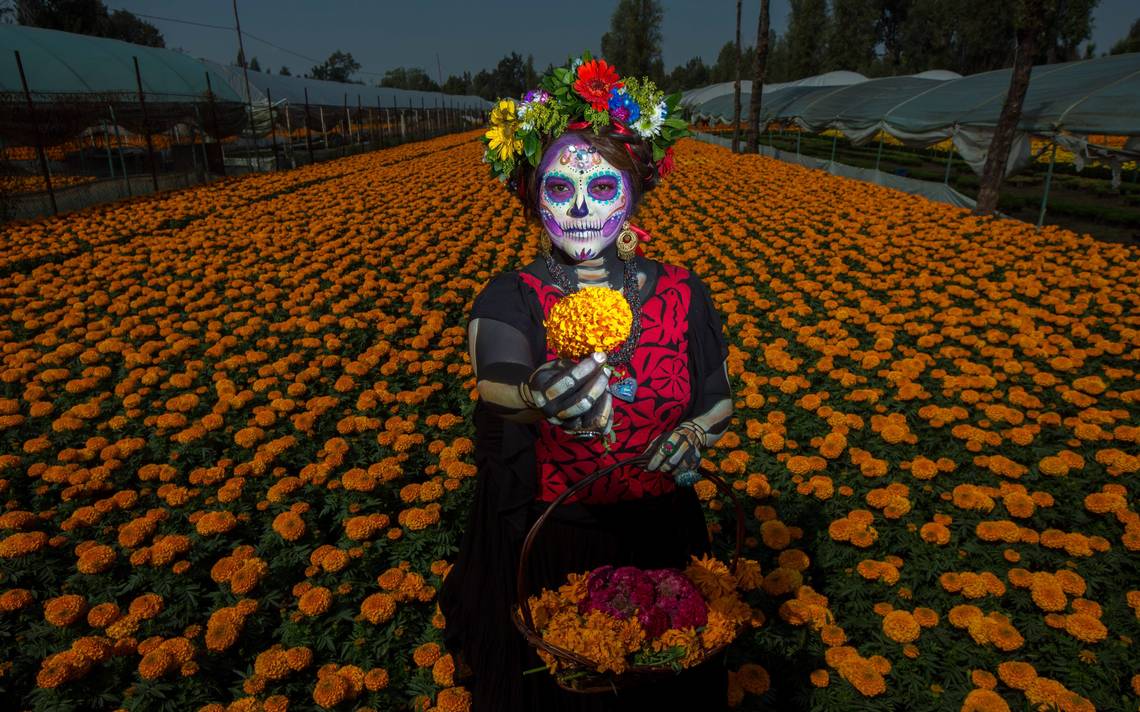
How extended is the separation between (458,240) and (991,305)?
721 centimetres

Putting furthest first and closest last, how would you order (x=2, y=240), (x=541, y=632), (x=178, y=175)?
1. (x=178, y=175)
2. (x=2, y=240)
3. (x=541, y=632)

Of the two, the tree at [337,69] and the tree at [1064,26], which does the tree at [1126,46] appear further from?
the tree at [337,69]

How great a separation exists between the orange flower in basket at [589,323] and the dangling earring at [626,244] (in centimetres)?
51

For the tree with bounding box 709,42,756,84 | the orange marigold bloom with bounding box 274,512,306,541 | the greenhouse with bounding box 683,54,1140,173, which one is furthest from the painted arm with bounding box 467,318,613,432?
the tree with bounding box 709,42,756,84

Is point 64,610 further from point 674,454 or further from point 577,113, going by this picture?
point 577,113

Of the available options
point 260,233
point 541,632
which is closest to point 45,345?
point 260,233

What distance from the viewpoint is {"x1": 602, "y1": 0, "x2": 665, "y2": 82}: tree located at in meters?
71.5

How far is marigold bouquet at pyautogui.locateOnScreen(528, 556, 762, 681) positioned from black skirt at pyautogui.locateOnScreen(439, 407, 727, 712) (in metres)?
0.17

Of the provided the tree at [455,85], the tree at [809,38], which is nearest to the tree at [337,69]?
the tree at [455,85]

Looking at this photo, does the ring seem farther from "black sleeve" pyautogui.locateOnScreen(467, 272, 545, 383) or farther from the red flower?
the red flower

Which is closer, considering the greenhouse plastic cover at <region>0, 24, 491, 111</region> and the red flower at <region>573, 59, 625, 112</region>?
the red flower at <region>573, 59, 625, 112</region>

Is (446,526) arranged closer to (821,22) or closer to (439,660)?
(439,660)

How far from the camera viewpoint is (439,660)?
8.64ft

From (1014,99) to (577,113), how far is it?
479 inches
